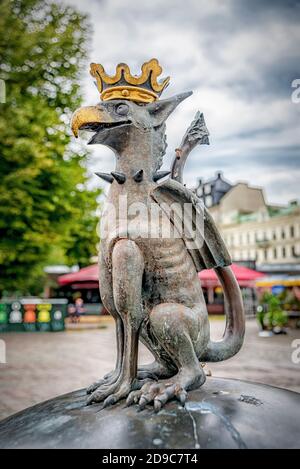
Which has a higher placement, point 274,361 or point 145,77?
point 145,77

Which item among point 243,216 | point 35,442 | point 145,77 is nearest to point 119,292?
point 35,442

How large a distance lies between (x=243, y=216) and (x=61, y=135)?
3560 cm

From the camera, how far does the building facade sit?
42.5m

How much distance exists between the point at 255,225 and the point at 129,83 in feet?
146

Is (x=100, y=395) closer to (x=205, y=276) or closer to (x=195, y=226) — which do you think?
(x=195, y=226)

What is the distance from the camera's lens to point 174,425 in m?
1.89

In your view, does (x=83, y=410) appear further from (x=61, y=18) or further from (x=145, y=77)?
(x=61, y=18)

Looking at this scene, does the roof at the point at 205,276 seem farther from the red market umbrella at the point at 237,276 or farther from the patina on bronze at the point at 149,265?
the patina on bronze at the point at 149,265

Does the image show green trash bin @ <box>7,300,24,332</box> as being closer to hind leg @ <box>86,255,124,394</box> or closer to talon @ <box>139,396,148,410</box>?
hind leg @ <box>86,255,124,394</box>

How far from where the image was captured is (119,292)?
235 centimetres

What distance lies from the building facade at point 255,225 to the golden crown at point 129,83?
40.3 m

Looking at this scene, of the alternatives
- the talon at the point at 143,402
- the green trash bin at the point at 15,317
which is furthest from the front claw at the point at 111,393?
the green trash bin at the point at 15,317

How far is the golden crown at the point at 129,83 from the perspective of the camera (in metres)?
2.62
